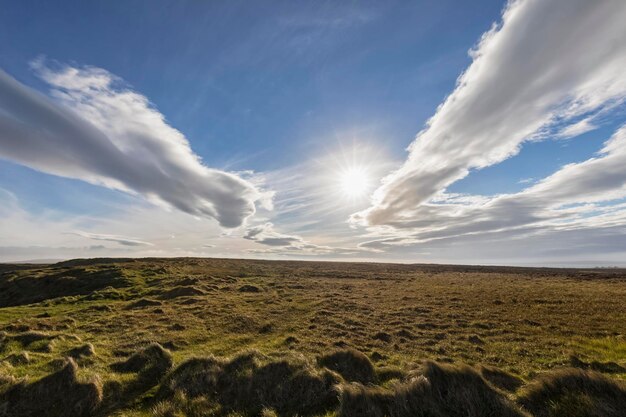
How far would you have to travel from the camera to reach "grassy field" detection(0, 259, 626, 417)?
8.63 meters

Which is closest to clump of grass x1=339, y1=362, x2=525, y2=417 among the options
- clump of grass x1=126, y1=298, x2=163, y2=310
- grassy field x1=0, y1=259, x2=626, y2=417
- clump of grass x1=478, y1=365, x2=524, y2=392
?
grassy field x1=0, y1=259, x2=626, y2=417

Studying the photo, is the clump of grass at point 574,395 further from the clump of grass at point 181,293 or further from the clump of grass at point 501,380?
the clump of grass at point 181,293

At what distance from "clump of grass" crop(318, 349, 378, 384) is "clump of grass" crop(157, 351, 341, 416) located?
→ 3.80 feet

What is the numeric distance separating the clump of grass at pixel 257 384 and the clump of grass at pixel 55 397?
6.94ft

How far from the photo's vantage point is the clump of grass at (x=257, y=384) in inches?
379

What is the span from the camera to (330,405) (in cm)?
933

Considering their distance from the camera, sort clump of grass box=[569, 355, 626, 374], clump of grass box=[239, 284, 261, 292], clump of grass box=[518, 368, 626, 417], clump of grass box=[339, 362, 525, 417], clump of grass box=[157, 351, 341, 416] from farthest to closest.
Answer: clump of grass box=[239, 284, 261, 292] → clump of grass box=[569, 355, 626, 374] → clump of grass box=[157, 351, 341, 416] → clump of grass box=[339, 362, 525, 417] → clump of grass box=[518, 368, 626, 417]

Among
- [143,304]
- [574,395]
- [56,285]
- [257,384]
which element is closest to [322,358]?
[257,384]

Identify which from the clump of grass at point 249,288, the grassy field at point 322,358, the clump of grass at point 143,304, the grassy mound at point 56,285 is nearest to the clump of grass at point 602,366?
the grassy field at point 322,358

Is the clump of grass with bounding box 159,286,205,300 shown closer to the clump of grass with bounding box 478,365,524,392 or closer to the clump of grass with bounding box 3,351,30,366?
the clump of grass with bounding box 3,351,30,366

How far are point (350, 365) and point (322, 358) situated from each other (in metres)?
1.19

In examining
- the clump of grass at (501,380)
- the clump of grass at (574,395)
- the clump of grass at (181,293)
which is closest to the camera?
the clump of grass at (574,395)

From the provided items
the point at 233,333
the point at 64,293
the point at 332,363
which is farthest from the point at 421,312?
the point at 64,293

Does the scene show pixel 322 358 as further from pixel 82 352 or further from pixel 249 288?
pixel 249 288
